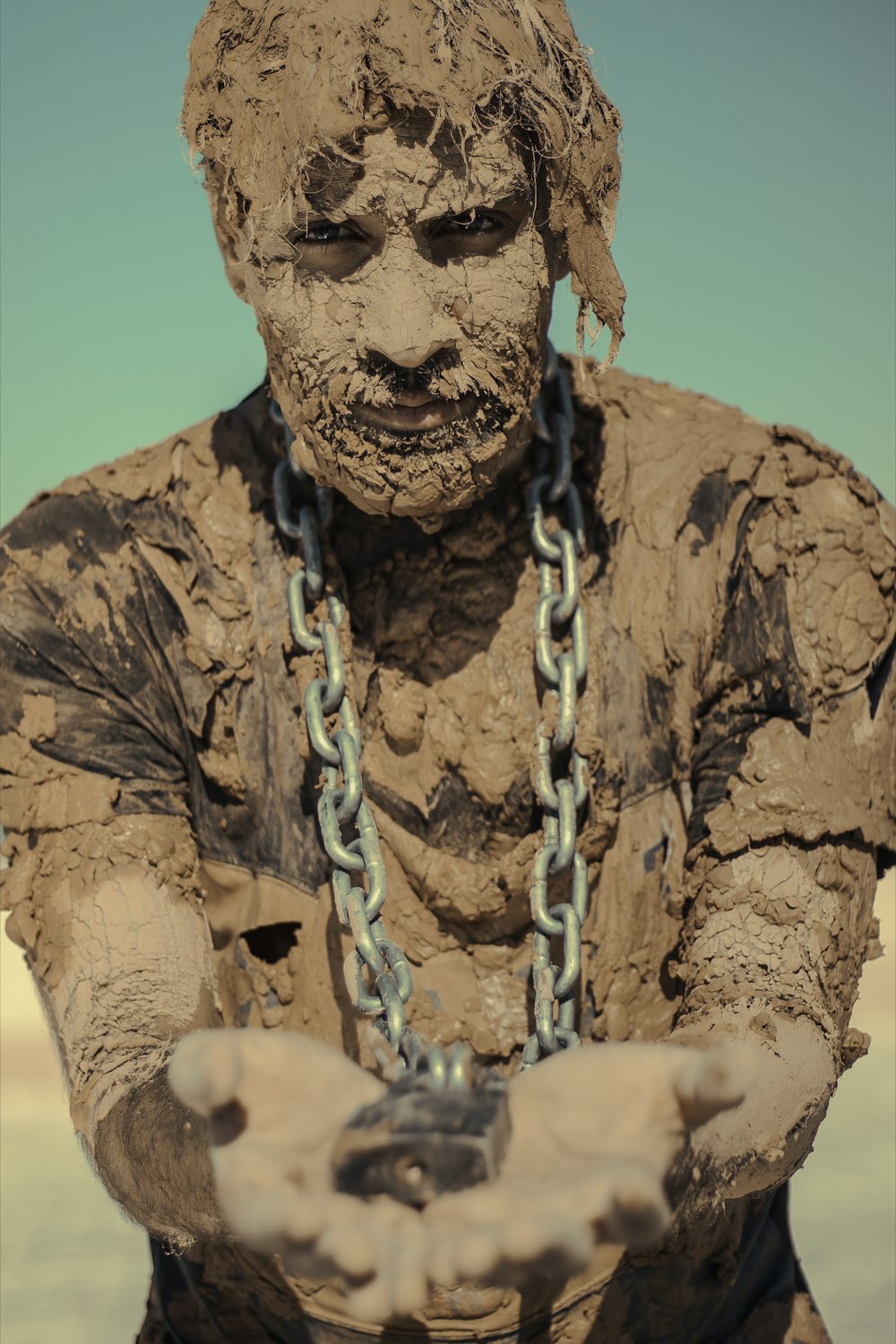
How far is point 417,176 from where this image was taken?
268 centimetres

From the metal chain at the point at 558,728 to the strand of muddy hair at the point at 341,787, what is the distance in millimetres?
211

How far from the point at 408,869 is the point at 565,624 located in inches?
17.9

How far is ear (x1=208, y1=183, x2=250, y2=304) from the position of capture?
9.64 feet

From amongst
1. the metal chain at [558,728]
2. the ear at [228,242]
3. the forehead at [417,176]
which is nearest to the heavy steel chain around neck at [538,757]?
the metal chain at [558,728]

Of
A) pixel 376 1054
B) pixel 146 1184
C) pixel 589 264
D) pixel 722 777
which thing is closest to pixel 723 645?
pixel 722 777

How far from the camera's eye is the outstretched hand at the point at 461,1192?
1.81 meters

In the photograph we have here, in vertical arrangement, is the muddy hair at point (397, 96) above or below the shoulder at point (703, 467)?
above

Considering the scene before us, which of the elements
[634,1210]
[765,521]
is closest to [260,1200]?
[634,1210]

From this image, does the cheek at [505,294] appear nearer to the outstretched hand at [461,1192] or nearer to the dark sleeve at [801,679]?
the dark sleeve at [801,679]

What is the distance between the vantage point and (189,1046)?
6.37ft

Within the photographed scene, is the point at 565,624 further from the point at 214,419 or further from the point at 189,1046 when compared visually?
the point at 189,1046

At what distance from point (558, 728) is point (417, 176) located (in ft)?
2.77

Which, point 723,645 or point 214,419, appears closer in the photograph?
point 723,645

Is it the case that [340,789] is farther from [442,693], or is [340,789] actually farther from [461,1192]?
[461,1192]
